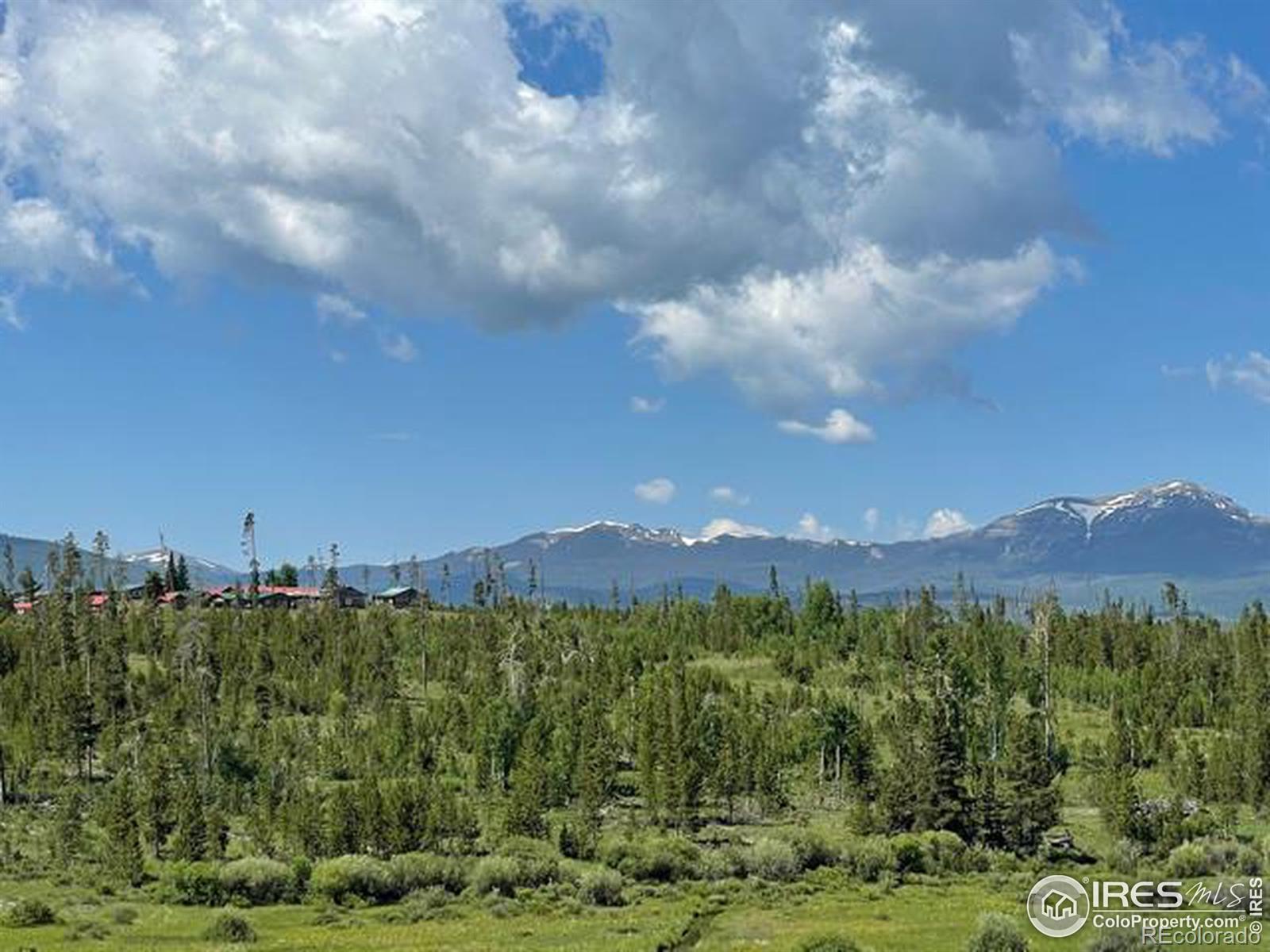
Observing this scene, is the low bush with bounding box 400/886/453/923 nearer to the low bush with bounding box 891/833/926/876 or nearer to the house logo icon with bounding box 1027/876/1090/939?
the house logo icon with bounding box 1027/876/1090/939

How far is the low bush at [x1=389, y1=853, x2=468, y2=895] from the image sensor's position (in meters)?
84.4

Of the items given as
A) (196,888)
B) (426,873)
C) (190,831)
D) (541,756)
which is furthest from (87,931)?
(541,756)

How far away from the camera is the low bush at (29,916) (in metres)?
71.1

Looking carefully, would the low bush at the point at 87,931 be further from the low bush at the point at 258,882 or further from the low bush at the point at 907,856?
the low bush at the point at 907,856

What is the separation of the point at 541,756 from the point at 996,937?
78.0 meters

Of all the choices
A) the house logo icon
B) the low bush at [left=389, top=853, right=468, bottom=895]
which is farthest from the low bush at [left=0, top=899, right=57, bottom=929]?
the house logo icon

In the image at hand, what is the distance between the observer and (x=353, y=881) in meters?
82.6

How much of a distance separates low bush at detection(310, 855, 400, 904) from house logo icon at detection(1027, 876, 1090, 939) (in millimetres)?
37387

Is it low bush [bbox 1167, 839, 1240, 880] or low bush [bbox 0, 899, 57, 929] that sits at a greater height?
low bush [bbox 0, 899, 57, 929]

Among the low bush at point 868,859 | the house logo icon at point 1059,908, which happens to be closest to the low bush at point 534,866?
the low bush at point 868,859

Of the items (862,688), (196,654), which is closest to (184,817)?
(196,654)

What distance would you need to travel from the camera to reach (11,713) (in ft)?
446

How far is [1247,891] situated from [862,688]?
114901 millimetres

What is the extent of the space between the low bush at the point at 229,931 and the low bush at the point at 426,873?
1723 cm
